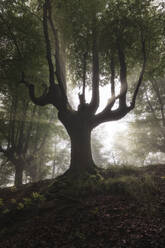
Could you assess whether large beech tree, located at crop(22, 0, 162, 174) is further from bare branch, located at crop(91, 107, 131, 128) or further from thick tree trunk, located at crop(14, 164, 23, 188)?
thick tree trunk, located at crop(14, 164, 23, 188)

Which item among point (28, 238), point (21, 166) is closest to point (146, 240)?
point (28, 238)

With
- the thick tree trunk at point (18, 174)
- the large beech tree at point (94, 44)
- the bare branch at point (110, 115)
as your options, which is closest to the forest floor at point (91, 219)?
the large beech tree at point (94, 44)

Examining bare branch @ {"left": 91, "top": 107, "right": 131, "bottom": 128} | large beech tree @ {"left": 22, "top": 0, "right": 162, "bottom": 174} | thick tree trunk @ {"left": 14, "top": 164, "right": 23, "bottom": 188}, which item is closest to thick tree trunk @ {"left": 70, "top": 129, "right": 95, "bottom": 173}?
large beech tree @ {"left": 22, "top": 0, "right": 162, "bottom": 174}

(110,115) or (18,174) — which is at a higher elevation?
(110,115)

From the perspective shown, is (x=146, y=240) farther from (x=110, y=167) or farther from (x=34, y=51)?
(x=34, y=51)

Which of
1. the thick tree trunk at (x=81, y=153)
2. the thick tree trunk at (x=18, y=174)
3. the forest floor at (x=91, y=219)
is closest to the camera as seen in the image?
the forest floor at (x=91, y=219)

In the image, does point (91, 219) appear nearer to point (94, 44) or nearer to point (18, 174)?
point (94, 44)

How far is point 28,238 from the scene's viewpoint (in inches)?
137

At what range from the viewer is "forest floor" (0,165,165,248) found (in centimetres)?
298

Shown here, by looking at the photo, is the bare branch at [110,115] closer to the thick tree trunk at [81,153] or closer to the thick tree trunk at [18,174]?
the thick tree trunk at [81,153]

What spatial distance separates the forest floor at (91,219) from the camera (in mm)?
2982

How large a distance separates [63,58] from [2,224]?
8901 mm

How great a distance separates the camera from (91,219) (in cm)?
381

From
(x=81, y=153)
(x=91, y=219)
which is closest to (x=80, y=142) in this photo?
(x=81, y=153)
